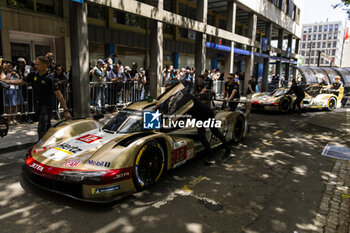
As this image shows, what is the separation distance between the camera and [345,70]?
67.6 ft

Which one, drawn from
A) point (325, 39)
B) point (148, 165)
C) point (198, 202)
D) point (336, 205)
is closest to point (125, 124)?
point (148, 165)

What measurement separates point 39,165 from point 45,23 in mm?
10394

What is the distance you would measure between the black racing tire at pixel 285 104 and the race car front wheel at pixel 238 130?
19.2 feet

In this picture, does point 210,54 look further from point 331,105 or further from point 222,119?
point 222,119

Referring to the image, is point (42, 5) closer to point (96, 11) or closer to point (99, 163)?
point (96, 11)

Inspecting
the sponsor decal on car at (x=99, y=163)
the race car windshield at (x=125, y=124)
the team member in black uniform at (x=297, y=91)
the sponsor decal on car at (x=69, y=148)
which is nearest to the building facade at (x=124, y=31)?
the race car windshield at (x=125, y=124)

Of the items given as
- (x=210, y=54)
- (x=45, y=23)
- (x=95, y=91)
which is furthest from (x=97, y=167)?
(x=210, y=54)

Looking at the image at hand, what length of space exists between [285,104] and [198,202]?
31.9ft

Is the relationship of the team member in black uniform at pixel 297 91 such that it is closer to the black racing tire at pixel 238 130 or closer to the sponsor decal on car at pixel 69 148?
the black racing tire at pixel 238 130

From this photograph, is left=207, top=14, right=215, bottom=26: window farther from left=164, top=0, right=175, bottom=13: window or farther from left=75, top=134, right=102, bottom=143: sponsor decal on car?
left=75, top=134, right=102, bottom=143: sponsor decal on car

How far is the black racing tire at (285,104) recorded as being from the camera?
38.5 ft

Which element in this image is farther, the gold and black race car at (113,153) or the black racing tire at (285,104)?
the black racing tire at (285,104)

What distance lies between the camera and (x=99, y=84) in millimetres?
9336

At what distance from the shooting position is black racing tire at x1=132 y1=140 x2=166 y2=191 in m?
3.62
